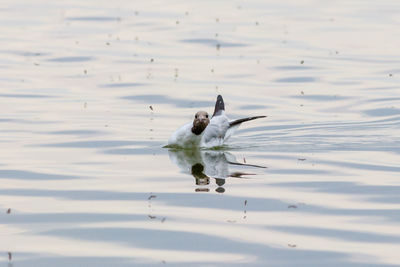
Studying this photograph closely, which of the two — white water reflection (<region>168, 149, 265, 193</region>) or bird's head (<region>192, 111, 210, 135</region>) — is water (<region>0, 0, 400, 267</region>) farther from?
bird's head (<region>192, 111, 210, 135</region>)

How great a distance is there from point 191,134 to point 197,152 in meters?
0.27

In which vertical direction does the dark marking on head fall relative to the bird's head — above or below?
above

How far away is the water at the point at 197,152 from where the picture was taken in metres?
10.0

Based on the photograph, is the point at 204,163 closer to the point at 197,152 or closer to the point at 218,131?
the point at 197,152

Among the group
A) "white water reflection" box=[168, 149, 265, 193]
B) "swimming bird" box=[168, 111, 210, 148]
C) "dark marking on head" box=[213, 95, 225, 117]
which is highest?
"dark marking on head" box=[213, 95, 225, 117]

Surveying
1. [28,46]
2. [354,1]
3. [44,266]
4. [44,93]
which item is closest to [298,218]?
[44,266]

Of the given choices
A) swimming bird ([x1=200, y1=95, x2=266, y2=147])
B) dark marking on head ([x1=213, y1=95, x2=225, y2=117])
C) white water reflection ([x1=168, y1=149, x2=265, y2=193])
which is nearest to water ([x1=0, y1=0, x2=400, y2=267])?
white water reflection ([x1=168, y1=149, x2=265, y2=193])

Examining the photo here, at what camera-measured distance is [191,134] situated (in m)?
15.6

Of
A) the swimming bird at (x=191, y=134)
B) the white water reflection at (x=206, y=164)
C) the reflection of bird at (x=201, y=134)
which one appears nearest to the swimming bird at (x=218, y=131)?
the reflection of bird at (x=201, y=134)

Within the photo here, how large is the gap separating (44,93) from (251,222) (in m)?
10.3

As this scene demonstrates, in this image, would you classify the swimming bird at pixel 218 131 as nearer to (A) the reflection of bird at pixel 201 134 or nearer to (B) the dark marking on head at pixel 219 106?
(A) the reflection of bird at pixel 201 134

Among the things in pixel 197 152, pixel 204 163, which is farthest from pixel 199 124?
pixel 204 163

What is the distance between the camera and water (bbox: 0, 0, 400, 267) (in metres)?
10.0

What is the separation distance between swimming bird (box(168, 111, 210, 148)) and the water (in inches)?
12.8
